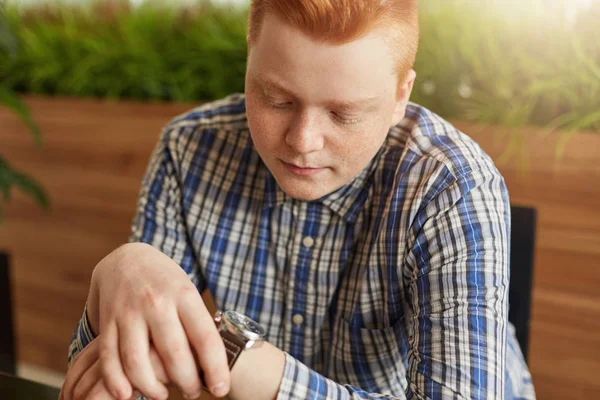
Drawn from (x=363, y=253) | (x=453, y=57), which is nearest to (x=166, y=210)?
(x=363, y=253)

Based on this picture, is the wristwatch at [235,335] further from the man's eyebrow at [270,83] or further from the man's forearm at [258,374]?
the man's eyebrow at [270,83]

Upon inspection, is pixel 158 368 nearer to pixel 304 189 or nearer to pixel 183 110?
pixel 304 189

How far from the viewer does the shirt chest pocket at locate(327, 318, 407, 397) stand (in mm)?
1057

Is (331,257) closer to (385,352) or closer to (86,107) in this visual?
(385,352)

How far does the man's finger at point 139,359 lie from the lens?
0.69m

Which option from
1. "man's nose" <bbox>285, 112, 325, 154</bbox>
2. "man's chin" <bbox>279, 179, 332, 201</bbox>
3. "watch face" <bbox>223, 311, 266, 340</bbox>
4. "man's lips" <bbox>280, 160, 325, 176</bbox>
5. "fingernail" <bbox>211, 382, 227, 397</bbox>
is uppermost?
"man's nose" <bbox>285, 112, 325, 154</bbox>

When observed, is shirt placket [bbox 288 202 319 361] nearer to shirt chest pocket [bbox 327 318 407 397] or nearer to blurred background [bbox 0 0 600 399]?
shirt chest pocket [bbox 327 318 407 397]

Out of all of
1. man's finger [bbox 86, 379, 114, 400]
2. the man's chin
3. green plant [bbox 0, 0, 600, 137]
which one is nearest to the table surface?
man's finger [bbox 86, 379, 114, 400]

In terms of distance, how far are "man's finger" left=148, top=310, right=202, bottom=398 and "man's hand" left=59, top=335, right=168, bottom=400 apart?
0.04ft

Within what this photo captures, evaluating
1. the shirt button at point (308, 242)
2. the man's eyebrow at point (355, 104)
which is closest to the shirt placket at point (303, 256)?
the shirt button at point (308, 242)

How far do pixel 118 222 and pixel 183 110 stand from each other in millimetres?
537

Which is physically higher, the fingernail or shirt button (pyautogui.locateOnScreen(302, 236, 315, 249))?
shirt button (pyautogui.locateOnScreen(302, 236, 315, 249))

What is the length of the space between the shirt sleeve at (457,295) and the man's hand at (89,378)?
169mm

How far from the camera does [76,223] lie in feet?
8.08
